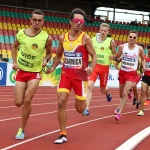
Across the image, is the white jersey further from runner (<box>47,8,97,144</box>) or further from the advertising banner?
the advertising banner

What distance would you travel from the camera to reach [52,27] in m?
27.0

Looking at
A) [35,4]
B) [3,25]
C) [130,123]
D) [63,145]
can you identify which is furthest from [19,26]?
[63,145]

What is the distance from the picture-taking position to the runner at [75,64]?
504 centimetres

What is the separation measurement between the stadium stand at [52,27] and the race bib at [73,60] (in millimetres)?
14873

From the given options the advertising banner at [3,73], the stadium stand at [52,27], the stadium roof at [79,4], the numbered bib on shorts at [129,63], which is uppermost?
the stadium roof at [79,4]

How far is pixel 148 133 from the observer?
575cm

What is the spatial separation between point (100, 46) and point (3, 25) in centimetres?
1731

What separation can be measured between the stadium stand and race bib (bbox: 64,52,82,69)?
1487 cm

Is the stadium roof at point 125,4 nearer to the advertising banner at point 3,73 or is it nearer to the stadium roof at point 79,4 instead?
the stadium roof at point 79,4

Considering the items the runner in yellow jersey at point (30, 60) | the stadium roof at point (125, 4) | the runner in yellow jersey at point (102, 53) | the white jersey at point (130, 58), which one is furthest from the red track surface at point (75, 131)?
the stadium roof at point (125, 4)

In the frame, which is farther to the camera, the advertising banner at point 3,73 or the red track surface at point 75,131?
the advertising banner at point 3,73

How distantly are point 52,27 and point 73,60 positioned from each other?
881 inches

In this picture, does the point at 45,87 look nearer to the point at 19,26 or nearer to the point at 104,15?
the point at 19,26

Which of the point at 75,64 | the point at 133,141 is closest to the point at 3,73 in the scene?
the point at 75,64
